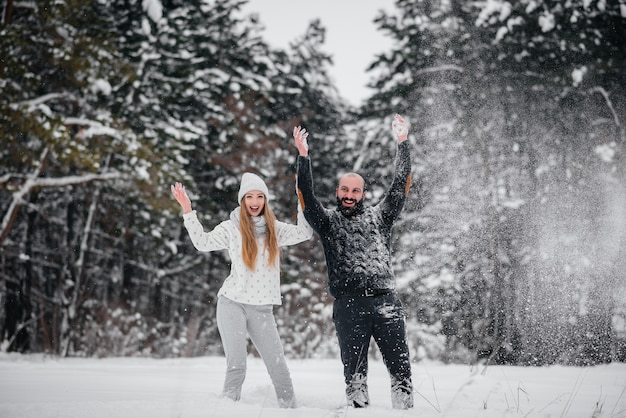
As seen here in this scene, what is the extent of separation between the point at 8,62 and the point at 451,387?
9.17m

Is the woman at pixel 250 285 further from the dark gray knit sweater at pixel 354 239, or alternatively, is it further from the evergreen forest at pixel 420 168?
the evergreen forest at pixel 420 168

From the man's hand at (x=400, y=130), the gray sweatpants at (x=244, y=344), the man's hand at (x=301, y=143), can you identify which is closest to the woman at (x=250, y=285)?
the gray sweatpants at (x=244, y=344)

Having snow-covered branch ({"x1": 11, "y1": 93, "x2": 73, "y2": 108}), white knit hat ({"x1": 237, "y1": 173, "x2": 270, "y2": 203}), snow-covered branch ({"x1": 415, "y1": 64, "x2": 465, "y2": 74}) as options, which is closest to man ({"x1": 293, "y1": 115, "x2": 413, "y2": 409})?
white knit hat ({"x1": 237, "y1": 173, "x2": 270, "y2": 203})

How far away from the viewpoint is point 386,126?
42.6ft

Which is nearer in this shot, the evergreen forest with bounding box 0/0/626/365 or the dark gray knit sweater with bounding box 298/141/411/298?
the dark gray knit sweater with bounding box 298/141/411/298

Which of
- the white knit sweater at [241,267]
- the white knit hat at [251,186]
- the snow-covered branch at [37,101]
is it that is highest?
the snow-covered branch at [37,101]

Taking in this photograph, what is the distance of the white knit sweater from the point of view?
13.5 feet

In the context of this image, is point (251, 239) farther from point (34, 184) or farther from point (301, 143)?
point (34, 184)

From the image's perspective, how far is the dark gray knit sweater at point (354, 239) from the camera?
390cm

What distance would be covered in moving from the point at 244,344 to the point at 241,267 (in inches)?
Result: 21.8

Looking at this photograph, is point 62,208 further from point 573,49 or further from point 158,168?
point 573,49

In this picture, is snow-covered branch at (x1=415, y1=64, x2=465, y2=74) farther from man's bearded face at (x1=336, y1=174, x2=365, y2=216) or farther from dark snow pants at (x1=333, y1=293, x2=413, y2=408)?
dark snow pants at (x1=333, y1=293, x2=413, y2=408)

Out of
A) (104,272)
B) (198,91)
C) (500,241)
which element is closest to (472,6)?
(500,241)

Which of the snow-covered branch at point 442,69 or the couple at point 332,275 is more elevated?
the snow-covered branch at point 442,69
